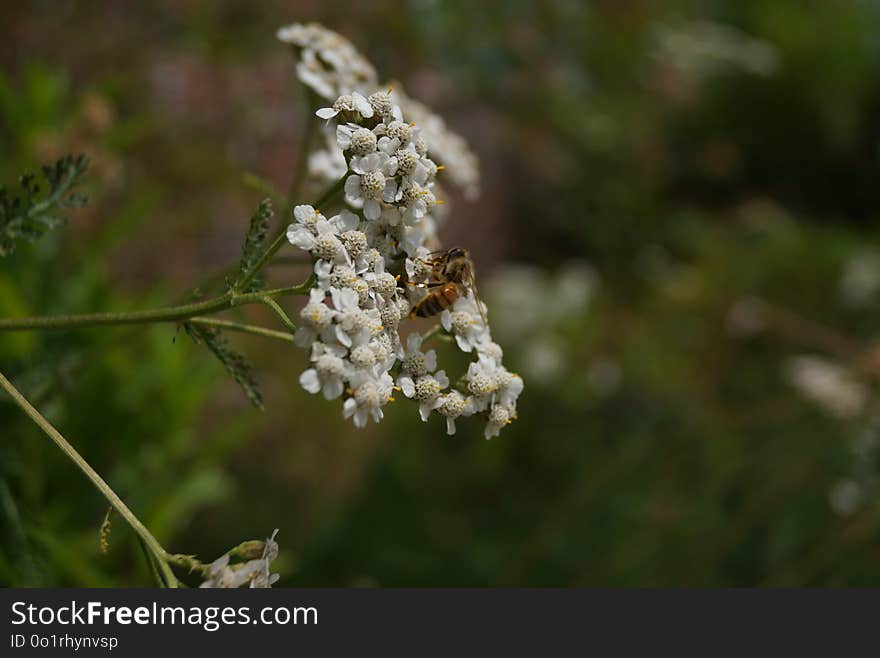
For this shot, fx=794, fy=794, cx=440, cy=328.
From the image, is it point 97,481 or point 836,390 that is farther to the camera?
point 836,390

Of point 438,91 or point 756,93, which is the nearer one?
point 438,91

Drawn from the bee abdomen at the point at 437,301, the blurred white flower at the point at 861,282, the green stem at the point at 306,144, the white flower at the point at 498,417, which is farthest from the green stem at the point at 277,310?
the blurred white flower at the point at 861,282

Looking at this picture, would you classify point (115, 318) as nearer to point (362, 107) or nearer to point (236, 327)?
point (236, 327)

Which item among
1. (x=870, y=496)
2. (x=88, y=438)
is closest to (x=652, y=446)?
(x=870, y=496)

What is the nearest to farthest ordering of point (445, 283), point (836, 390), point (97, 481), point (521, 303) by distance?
point (97, 481) → point (445, 283) → point (836, 390) → point (521, 303)

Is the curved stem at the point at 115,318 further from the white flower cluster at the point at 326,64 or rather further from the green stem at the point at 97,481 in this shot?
the white flower cluster at the point at 326,64

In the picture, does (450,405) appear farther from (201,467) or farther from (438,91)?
(438,91)

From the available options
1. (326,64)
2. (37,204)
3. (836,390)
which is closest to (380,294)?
(37,204)
